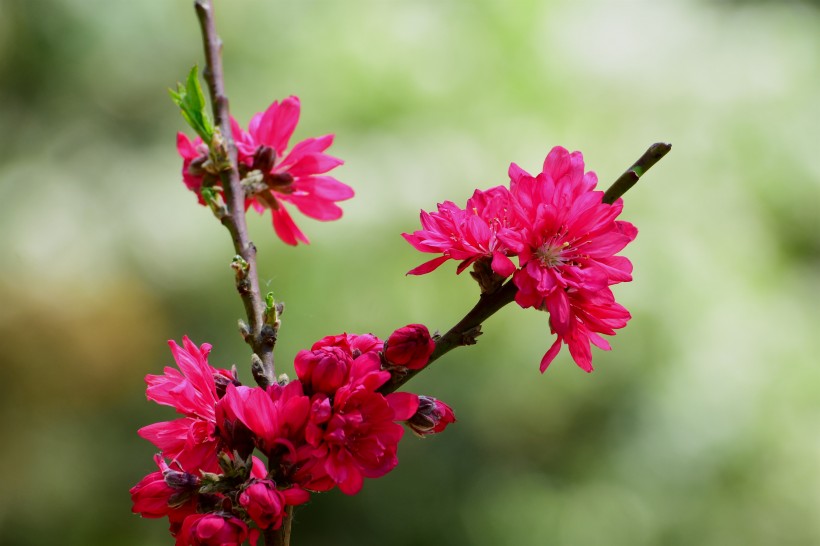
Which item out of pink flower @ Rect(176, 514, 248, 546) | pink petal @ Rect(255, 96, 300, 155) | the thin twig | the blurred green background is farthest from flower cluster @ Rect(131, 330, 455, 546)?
the blurred green background

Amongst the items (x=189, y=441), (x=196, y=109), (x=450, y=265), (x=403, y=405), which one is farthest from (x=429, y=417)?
(x=450, y=265)

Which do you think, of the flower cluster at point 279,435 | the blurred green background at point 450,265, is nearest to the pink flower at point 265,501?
the flower cluster at point 279,435

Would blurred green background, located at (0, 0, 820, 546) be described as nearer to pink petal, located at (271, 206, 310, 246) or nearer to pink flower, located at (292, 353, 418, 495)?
pink petal, located at (271, 206, 310, 246)

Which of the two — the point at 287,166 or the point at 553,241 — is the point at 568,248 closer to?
the point at 553,241

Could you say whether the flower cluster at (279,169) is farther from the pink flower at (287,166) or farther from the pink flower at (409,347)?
the pink flower at (409,347)

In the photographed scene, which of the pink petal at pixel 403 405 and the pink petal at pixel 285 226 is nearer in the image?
the pink petal at pixel 403 405

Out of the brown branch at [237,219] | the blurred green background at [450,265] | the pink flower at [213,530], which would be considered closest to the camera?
the pink flower at [213,530]

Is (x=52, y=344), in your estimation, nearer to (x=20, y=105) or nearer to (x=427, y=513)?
(x=20, y=105)
